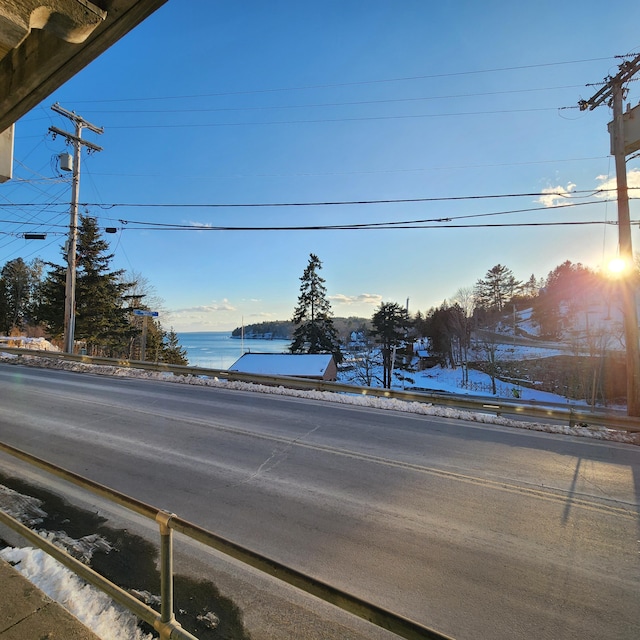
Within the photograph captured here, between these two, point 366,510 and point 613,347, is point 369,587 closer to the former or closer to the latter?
point 366,510

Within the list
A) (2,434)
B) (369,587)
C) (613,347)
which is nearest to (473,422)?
(369,587)

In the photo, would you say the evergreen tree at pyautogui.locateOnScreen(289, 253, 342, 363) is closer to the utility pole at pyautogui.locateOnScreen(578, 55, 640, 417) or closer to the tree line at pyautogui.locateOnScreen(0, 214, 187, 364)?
the tree line at pyautogui.locateOnScreen(0, 214, 187, 364)

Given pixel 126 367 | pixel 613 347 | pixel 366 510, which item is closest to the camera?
pixel 366 510

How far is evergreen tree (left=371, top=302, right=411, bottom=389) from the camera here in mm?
48625

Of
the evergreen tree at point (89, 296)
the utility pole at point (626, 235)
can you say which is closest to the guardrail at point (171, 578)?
the utility pole at point (626, 235)

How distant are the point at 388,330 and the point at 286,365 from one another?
21.2m

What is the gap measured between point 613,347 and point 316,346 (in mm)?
31977

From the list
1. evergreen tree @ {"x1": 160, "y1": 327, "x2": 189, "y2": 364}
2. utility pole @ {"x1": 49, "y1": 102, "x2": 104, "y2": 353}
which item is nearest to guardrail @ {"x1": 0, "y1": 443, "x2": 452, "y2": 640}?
utility pole @ {"x1": 49, "y1": 102, "x2": 104, "y2": 353}

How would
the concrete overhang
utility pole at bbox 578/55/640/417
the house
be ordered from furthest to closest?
the house, utility pole at bbox 578/55/640/417, the concrete overhang

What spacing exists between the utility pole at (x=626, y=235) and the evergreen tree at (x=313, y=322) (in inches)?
1514

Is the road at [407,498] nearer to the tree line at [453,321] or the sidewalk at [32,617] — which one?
the sidewalk at [32,617]

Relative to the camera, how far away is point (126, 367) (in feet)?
54.0

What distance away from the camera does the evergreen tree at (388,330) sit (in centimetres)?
4862

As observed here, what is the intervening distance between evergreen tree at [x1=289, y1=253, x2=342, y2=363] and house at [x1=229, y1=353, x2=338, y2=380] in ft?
48.0
